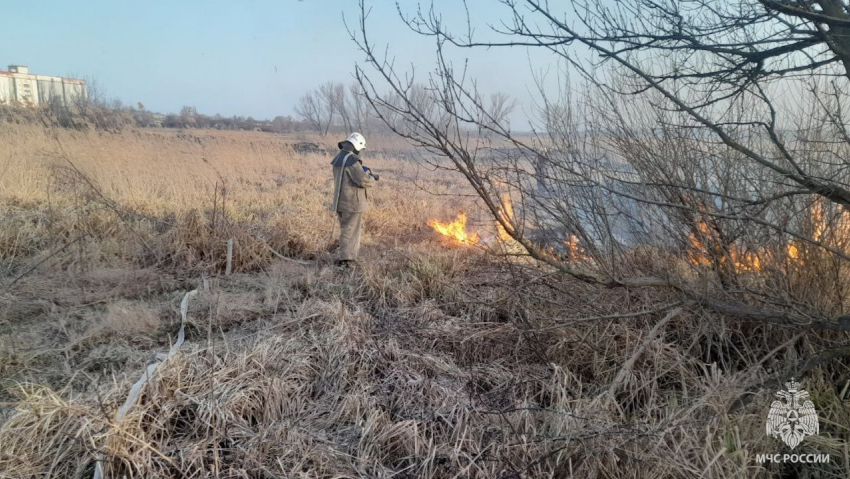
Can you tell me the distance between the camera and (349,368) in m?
3.40

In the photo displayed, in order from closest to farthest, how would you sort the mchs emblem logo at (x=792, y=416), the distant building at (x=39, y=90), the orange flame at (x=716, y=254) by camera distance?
the mchs emblem logo at (x=792, y=416) < the orange flame at (x=716, y=254) < the distant building at (x=39, y=90)

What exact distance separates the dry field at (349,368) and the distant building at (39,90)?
9248mm

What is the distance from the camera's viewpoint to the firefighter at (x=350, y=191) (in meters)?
6.25

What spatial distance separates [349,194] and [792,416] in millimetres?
5027

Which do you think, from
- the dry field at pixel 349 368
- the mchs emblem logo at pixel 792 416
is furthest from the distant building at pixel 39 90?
the mchs emblem logo at pixel 792 416

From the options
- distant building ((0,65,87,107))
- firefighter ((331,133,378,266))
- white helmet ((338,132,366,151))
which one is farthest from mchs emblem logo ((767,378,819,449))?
distant building ((0,65,87,107))

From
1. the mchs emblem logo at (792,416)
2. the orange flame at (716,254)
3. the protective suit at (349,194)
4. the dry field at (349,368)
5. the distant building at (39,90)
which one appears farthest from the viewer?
the distant building at (39,90)

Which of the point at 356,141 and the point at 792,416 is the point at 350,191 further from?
the point at 792,416

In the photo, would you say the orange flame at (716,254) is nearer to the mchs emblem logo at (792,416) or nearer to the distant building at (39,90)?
the mchs emblem logo at (792,416)

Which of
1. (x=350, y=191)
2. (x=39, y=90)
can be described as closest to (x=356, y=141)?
(x=350, y=191)

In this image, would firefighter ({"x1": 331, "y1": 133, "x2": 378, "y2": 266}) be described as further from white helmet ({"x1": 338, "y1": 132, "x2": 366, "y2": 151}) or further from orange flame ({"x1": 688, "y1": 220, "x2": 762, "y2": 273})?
orange flame ({"x1": 688, "y1": 220, "x2": 762, "y2": 273})

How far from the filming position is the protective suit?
6.25 m

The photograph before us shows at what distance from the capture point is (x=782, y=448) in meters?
2.68

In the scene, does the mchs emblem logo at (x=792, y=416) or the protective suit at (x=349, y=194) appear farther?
the protective suit at (x=349, y=194)
